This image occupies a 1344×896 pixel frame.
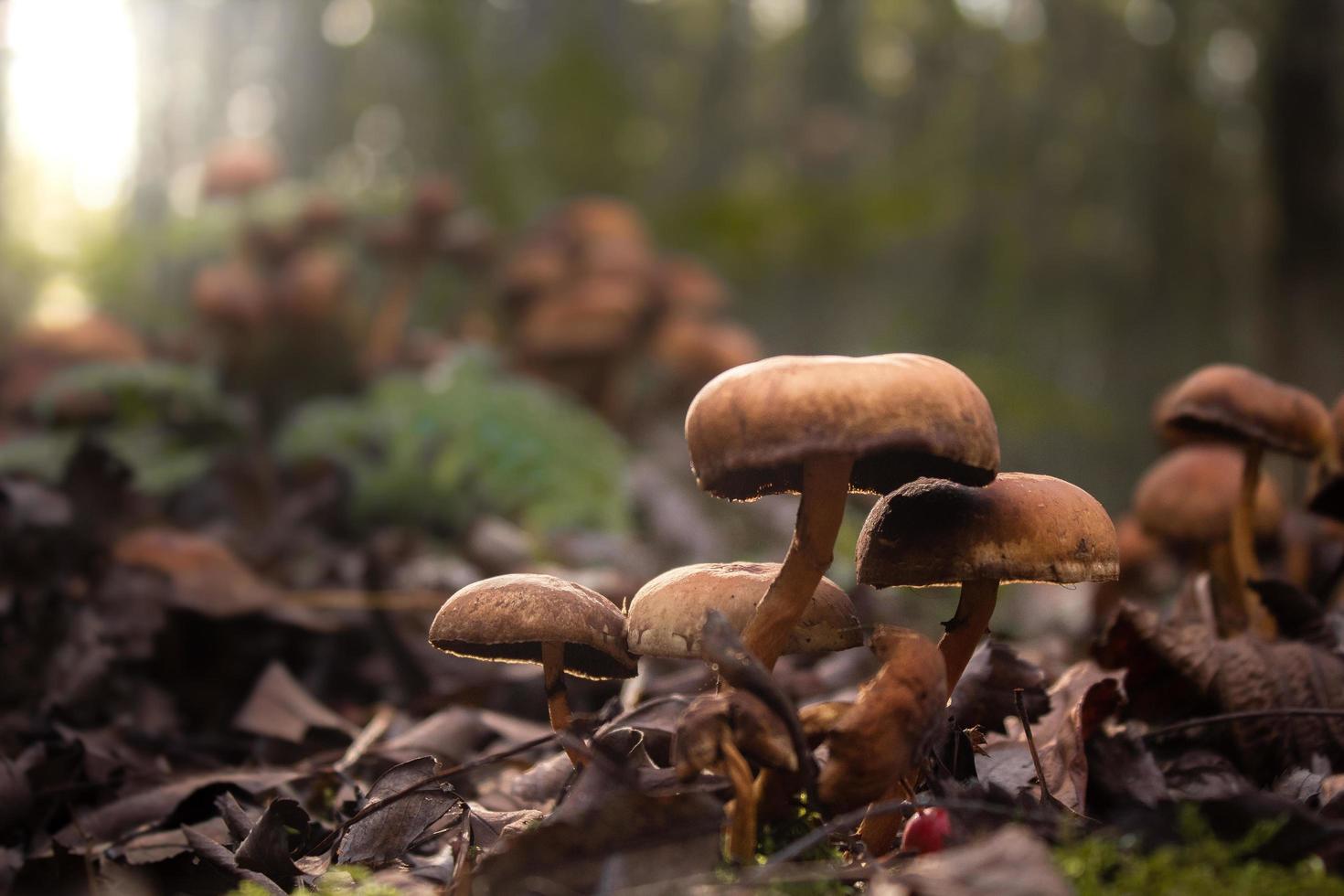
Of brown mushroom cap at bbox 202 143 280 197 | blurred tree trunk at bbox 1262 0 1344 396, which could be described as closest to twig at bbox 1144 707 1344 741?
blurred tree trunk at bbox 1262 0 1344 396

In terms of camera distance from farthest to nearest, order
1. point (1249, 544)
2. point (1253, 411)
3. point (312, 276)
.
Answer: point (312, 276), point (1249, 544), point (1253, 411)

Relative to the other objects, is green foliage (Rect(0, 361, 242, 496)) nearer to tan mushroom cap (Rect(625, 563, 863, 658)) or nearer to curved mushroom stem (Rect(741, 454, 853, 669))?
tan mushroom cap (Rect(625, 563, 863, 658))

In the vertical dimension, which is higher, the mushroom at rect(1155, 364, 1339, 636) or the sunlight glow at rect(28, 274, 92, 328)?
the sunlight glow at rect(28, 274, 92, 328)

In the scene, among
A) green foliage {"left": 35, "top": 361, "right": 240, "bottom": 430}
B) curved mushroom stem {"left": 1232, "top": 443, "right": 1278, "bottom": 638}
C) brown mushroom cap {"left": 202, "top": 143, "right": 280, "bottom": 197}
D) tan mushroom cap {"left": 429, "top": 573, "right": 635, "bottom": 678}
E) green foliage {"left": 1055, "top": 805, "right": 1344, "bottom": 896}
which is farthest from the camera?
brown mushroom cap {"left": 202, "top": 143, "right": 280, "bottom": 197}

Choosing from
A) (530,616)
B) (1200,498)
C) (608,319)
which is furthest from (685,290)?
(530,616)

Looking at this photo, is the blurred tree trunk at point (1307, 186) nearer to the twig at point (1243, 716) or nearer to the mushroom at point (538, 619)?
the twig at point (1243, 716)

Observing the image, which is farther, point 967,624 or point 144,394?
point 144,394

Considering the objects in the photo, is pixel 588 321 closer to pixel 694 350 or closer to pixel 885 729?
pixel 694 350
